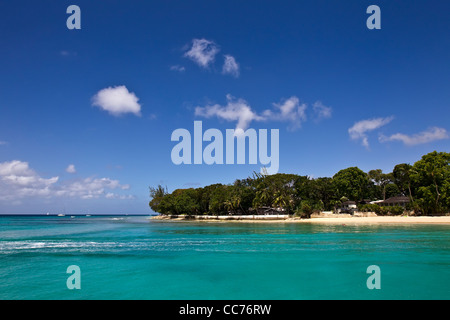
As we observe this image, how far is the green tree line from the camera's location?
5478 cm

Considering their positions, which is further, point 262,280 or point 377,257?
point 377,257

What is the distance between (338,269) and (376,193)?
8261cm

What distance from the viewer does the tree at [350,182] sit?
72.2 metres

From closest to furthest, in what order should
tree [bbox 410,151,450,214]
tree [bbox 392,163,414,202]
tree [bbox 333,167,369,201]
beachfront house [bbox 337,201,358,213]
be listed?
tree [bbox 410,151,450,214]
beachfront house [bbox 337,201,358,213]
tree [bbox 333,167,369,201]
tree [bbox 392,163,414,202]

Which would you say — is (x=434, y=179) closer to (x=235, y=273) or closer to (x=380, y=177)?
(x=380, y=177)

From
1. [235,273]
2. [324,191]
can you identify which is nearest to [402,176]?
[324,191]

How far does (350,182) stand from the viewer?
7338cm

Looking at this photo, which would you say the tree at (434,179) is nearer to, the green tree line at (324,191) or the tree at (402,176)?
the green tree line at (324,191)

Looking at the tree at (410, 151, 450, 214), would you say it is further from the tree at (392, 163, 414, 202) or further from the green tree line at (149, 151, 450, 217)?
the tree at (392, 163, 414, 202)

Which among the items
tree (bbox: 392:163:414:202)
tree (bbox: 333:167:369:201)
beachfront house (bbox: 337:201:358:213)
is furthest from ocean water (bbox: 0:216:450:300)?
tree (bbox: 392:163:414:202)
